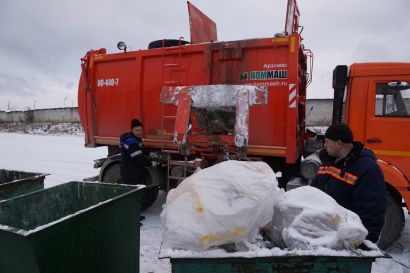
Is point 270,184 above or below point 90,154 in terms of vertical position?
above

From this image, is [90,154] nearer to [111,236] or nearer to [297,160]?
[297,160]

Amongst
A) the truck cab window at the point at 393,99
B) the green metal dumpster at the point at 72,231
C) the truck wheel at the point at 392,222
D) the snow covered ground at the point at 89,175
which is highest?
the truck cab window at the point at 393,99

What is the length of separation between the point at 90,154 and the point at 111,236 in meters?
9.58

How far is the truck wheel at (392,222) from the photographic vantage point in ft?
11.7

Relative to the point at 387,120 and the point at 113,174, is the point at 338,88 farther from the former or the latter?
the point at 113,174

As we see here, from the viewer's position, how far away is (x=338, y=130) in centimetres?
236

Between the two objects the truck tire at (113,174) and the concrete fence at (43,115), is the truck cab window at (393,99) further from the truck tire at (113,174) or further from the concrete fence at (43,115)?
the concrete fence at (43,115)

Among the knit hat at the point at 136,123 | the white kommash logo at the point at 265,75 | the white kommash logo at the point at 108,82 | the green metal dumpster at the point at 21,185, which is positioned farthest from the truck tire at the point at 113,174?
the white kommash logo at the point at 265,75

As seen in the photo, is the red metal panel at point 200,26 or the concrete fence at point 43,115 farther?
the concrete fence at point 43,115

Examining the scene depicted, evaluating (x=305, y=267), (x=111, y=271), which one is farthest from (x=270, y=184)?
(x=111, y=271)

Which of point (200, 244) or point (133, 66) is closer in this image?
point (200, 244)

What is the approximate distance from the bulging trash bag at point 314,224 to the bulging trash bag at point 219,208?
0.35 feet

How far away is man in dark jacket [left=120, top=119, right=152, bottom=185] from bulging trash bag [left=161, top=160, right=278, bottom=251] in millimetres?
2836

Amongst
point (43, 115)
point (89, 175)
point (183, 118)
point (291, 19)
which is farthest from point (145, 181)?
point (43, 115)
